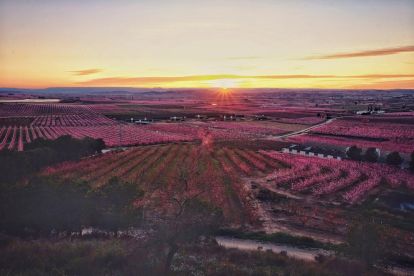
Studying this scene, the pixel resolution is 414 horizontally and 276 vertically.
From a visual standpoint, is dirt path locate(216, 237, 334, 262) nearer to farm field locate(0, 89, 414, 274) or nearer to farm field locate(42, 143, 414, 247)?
farm field locate(0, 89, 414, 274)

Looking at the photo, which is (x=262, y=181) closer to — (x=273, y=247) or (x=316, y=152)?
(x=273, y=247)

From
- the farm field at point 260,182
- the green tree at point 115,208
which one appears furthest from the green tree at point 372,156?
the green tree at point 115,208

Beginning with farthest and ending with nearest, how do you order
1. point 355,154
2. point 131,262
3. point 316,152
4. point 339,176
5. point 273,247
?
point 316,152 < point 355,154 < point 339,176 < point 273,247 < point 131,262

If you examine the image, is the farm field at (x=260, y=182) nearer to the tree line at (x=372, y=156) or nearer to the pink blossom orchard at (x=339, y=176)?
the pink blossom orchard at (x=339, y=176)

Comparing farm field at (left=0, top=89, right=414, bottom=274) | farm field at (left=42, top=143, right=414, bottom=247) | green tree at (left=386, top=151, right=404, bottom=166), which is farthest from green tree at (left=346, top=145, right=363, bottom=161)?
green tree at (left=386, top=151, right=404, bottom=166)

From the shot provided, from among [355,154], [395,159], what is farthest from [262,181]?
[395,159]

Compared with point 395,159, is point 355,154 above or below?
above

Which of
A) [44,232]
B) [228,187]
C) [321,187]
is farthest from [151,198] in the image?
[321,187]

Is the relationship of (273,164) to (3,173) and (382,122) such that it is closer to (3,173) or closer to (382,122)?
(3,173)

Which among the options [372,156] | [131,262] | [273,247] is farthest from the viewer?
[372,156]
